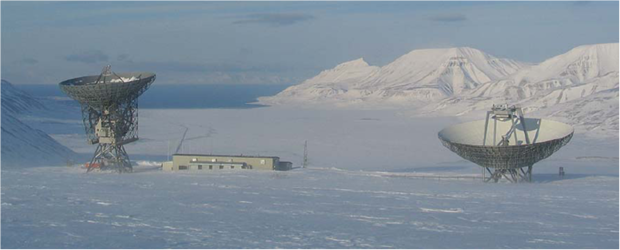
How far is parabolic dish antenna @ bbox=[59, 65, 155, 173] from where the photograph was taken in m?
55.5

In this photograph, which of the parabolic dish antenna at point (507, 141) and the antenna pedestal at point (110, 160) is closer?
the parabolic dish antenna at point (507, 141)

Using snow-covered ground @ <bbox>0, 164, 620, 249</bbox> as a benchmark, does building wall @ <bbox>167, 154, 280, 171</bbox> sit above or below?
above

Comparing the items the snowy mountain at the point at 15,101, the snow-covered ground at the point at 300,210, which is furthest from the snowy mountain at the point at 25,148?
the snowy mountain at the point at 15,101

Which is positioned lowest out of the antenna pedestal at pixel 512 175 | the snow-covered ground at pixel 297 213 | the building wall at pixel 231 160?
the snow-covered ground at pixel 297 213

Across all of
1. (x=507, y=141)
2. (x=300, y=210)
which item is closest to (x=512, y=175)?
(x=507, y=141)

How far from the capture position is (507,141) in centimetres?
5150

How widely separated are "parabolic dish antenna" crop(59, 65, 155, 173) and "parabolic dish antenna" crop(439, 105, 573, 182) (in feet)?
79.4

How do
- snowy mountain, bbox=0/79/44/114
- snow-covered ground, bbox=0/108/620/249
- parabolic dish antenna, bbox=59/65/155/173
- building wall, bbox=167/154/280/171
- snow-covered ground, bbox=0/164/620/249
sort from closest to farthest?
snow-covered ground, bbox=0/164/620/249
snow-covered ground, bbox=0/108/620/249
parabolic dish antenna, bbox=59/65/155/173
building wall, bbox=167/154/280/171
snowy mountain, bbox=0/79/44/114

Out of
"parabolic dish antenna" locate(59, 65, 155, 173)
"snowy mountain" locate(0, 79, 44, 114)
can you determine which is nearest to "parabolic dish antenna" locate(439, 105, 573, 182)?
"parabolic dish antenna" locate(59, 65, 155, 173)

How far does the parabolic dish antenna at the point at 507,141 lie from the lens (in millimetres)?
49562

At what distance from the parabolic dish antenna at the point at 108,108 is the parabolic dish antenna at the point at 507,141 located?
24194mm

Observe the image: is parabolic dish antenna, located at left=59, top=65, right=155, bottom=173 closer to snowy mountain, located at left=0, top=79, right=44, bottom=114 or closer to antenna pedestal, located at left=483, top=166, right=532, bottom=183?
antenna pedestal, located at left=483, top=166, right=532, bottom=183

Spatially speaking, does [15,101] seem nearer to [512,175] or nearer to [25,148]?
[25,148]

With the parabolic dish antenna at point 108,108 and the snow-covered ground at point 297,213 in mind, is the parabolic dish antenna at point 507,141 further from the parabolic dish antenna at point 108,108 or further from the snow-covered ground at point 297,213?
the parabolic dish antenna at point 108,108
